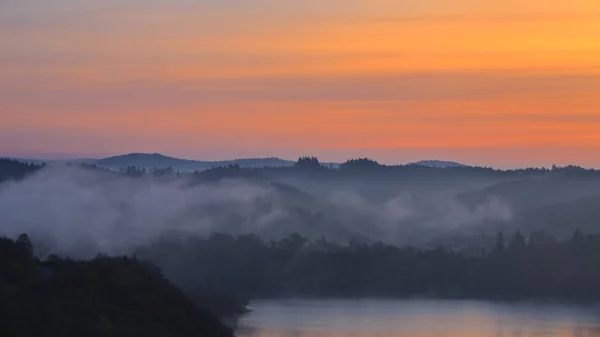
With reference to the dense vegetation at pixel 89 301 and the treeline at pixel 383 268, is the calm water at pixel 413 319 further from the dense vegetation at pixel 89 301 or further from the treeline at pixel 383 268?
the dense vegetation at pixel 89 301

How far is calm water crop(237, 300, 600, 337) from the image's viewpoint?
45.4m

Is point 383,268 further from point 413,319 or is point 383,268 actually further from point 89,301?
point 89,301

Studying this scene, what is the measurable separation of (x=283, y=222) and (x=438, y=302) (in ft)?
129

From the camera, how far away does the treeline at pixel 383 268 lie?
76.9 metres

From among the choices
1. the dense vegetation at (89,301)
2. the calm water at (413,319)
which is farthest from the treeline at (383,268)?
the dense vegetation at (89,301)

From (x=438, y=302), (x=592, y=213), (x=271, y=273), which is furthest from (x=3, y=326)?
(x=592, y=213)

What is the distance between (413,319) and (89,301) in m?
26.5

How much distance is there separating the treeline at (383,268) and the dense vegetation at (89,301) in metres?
40.2

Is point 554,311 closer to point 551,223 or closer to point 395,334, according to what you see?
point 395,334

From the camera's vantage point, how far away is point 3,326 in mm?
23750

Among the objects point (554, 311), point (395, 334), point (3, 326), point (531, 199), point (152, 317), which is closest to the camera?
point (3, 326)

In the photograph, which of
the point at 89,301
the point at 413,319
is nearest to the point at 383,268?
the point at 413,319

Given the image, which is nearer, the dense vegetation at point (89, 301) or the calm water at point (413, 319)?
the dense vegetation at point (89, 301)

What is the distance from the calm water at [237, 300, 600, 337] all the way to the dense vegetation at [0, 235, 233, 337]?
37.2 feet
